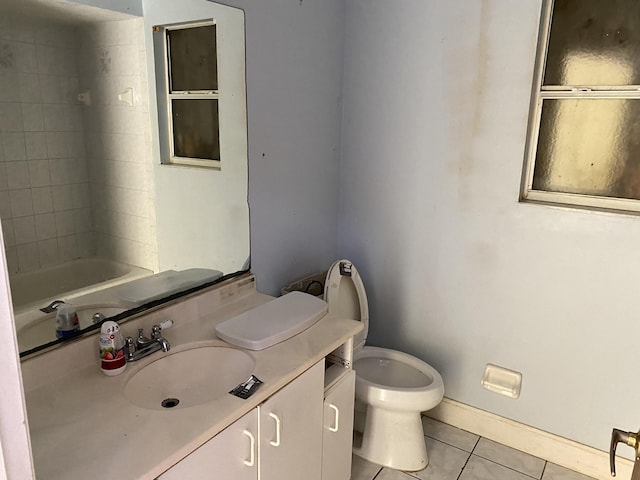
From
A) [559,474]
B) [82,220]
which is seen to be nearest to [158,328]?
[82,220]

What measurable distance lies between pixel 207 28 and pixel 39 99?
64cm

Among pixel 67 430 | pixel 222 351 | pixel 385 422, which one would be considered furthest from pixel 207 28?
→ pixel 385 422

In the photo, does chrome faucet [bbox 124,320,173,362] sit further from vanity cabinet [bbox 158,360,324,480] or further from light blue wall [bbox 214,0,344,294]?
light blue wall [bbox 214,0,344,294]

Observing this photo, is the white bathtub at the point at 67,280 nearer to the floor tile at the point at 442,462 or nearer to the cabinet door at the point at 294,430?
the cabinet door at the point at 294,430

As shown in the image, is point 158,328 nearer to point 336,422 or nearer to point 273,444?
point 273,444

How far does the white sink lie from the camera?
1.27m

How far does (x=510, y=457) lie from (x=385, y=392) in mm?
754

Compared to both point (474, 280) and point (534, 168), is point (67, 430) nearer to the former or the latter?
point (474, 280)

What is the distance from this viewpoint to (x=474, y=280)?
7.32 ft

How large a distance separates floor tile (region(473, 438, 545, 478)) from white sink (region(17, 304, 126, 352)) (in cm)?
180

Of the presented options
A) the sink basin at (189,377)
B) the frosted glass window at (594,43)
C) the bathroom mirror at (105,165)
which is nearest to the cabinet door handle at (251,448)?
the sink basin at (189,377)

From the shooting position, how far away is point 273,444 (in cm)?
138

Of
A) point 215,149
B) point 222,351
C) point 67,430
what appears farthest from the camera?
point 215,149

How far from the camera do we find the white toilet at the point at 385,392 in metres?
2.00
